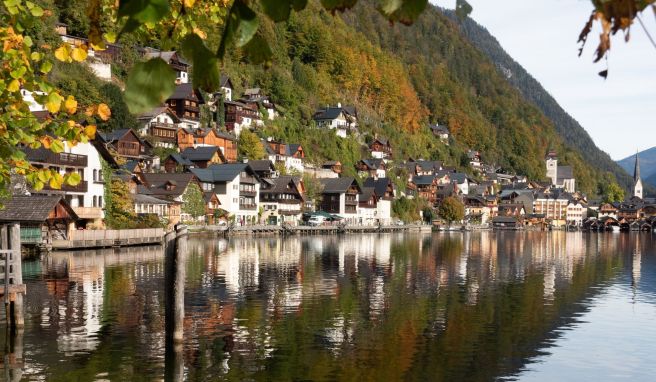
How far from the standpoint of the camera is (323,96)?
16662 centimetres

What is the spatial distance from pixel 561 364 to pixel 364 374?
22.6 feet

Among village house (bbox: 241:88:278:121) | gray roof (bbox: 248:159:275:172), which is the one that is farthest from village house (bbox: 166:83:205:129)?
village house (bbox: 241:88:278:121)

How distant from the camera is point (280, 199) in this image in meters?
113

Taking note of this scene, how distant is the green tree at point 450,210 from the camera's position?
526ft

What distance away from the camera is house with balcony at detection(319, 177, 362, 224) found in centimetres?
12600

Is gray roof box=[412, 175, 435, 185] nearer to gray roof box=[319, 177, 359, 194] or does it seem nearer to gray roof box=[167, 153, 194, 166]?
gray roof box=[319, 177, 359, 194]

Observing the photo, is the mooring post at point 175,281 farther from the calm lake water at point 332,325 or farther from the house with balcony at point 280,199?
the house with balcony at point 280,199

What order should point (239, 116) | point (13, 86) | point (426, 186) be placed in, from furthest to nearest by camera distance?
point (426, 186)
point (239, 116)
point (13, 86)

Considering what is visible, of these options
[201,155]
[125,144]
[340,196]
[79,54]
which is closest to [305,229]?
[340,196]

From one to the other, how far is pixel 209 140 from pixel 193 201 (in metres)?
20.7

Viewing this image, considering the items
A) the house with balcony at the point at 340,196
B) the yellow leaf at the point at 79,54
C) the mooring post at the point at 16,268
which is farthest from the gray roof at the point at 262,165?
the yellow leaf at the point at 79,54

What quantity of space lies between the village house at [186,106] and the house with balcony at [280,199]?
654 inches

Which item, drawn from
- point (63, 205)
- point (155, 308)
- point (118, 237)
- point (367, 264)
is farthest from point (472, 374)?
point (118, 237)

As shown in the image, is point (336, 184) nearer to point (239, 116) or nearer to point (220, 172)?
point (239, 116)
